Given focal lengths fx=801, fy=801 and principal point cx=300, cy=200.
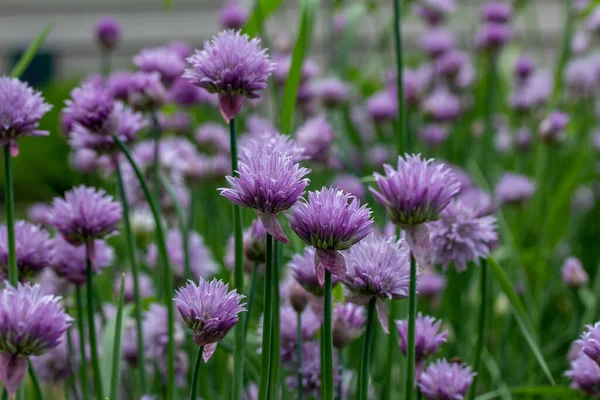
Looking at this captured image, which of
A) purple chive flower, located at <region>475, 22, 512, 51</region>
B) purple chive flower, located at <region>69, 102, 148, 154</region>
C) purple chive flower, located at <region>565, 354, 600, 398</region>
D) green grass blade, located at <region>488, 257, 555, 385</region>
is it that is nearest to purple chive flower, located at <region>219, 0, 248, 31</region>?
purple chive flower, located at <region>475, 22, 512, 51</region>

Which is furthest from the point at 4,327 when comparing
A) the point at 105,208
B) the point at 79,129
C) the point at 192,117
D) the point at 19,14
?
the point at 19,14

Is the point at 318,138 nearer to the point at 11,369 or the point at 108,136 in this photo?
the point at 108,136

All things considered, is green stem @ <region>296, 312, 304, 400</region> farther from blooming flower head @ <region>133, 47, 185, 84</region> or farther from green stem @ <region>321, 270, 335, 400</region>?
blooming flower head @ <region>133, 47, 185, 84</region>

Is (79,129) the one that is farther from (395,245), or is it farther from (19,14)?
(19,14)

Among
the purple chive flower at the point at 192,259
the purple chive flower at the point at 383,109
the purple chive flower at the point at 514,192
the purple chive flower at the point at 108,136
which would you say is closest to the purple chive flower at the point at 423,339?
the purple chive flower at the point at 108,136

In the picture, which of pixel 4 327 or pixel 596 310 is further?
pixel 596 310

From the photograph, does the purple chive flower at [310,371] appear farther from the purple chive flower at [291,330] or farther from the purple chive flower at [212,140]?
the purple chive flower at [212,140]

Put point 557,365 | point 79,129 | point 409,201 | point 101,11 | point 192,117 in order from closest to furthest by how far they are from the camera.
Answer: point 409,201 < point 79,129 < point 557,365 < point 192,117 < point 101,11
